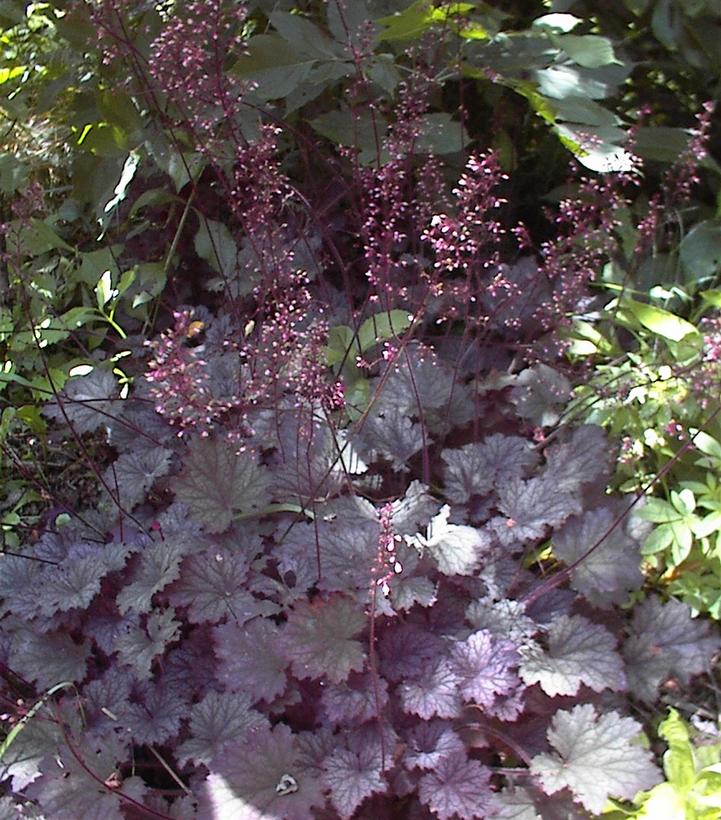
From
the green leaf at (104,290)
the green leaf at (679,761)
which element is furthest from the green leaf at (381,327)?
the green leaf at (679,761)

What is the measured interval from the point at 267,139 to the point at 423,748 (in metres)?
1.05

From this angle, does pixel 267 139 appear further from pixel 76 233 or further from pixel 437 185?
pixel 76 233

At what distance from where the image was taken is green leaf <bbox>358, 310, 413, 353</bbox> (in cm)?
171

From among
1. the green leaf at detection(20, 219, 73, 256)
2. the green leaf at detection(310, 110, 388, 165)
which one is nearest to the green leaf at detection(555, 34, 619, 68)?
the green leaf at detection(310, 110, 388, 165)

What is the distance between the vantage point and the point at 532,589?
160 cm

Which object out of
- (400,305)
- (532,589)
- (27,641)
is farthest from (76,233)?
(532,589)

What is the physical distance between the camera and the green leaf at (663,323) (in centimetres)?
177

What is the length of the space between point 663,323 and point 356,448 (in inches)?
26.3

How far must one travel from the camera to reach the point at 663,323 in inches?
70.3

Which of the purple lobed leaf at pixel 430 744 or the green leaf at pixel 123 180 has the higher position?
the green leaf at pixel 123 180

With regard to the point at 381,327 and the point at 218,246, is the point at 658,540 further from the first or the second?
the point at 218,246

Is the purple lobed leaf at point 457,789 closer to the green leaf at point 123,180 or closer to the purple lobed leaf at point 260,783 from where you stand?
the purple lobed leaf at point 260,783

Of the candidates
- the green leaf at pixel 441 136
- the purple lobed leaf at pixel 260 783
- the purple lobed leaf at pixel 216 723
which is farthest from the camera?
the green leaf at pixel 441 136

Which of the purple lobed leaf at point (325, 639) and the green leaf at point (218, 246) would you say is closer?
the purple lobed leaf at point (325, 639)
